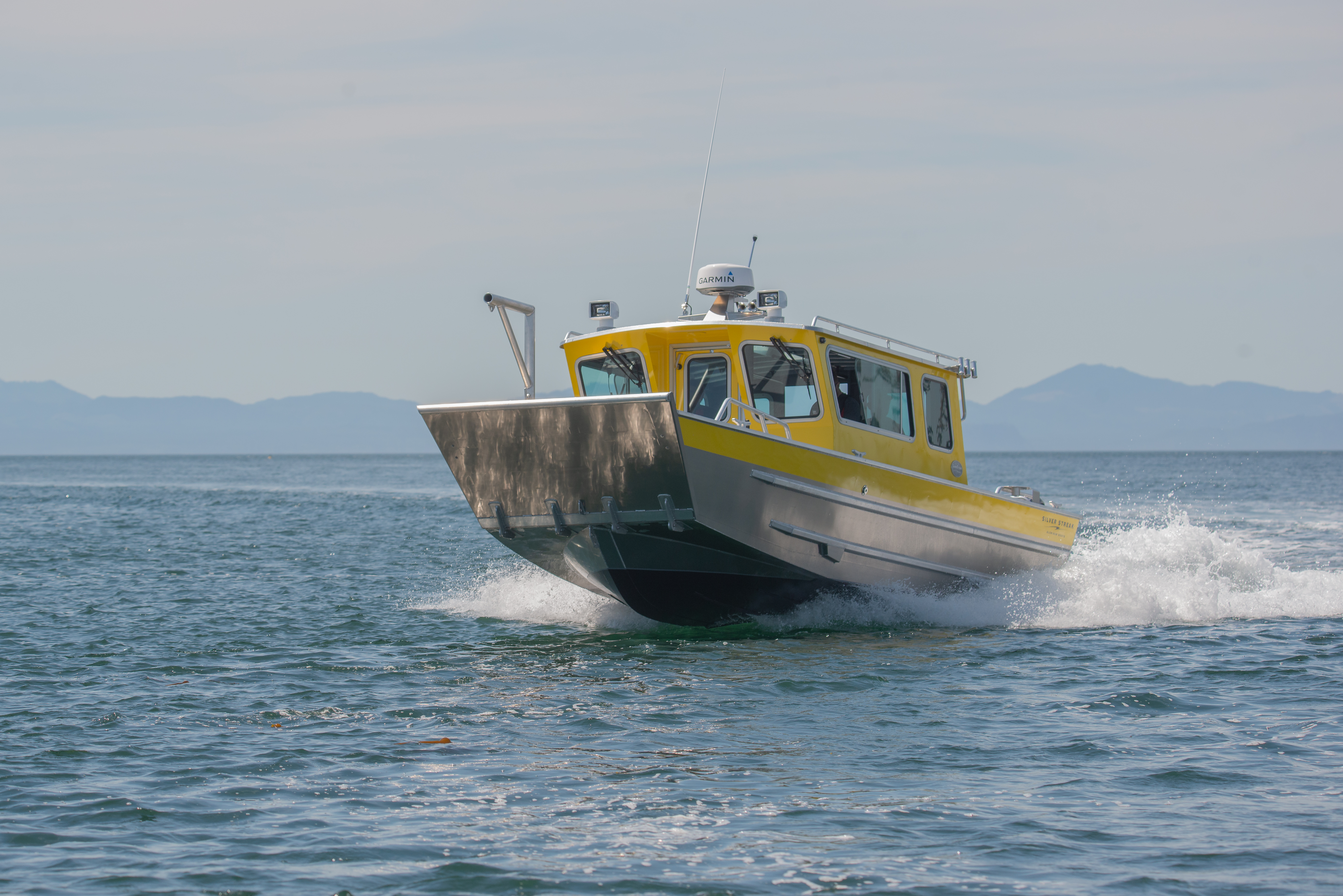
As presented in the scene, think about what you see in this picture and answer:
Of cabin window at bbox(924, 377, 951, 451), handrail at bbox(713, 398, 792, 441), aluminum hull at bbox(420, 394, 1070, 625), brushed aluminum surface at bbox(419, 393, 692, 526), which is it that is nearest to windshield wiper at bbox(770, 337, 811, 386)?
handrail at bbox(713, 398, 792, 441)

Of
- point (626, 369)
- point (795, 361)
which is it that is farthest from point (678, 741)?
point (626, 369)

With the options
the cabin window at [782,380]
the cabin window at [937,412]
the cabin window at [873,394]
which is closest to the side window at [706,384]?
the cabin window at [782,380]

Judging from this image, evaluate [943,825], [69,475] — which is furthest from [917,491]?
[69,475]

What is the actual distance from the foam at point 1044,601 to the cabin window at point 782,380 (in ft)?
6.42

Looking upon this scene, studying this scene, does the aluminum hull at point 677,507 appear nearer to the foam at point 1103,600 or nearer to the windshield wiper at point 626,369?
the foam at point 1103,600

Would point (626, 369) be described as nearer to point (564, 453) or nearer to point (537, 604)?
point (564, 453)

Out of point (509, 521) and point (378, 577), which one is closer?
point (509, 521)

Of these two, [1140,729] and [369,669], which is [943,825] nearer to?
[1140,729]

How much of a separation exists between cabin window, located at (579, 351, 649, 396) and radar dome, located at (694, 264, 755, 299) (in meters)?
1.10

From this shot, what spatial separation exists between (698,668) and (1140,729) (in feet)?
12.2

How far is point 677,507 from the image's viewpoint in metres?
10.7

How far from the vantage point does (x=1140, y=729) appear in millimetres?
8430

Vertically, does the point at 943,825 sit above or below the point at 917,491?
below

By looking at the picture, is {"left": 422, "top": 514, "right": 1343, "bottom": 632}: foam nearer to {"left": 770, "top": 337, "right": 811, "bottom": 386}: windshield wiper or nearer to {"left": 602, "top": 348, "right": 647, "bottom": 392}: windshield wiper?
{"left": 770, "top": 337, "right": 811, "bottom": 386}: windshield wiper
